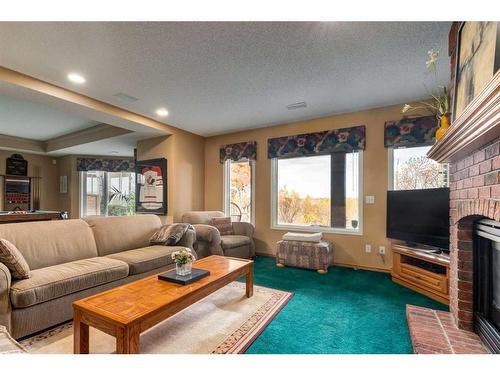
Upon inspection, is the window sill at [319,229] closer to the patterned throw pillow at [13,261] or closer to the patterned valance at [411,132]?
the patterned valance at [411,132]

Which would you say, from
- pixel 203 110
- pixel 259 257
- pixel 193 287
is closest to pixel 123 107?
pixel 203 110

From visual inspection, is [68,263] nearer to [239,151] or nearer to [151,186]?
[151,186]

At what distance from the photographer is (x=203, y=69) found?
258 centimetres

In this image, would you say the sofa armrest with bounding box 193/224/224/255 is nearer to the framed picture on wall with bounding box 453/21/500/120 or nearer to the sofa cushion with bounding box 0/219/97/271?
the sofa cushion with bounding box 0/219/97/271

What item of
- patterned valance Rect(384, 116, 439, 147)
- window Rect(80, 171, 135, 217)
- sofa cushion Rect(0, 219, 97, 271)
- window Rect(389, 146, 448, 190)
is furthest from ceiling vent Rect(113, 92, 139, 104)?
window Rect(80, 171, 135, 217)

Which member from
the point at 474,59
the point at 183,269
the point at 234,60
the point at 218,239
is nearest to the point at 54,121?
the point at 218,239

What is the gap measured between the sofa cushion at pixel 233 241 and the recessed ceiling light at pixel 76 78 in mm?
2711

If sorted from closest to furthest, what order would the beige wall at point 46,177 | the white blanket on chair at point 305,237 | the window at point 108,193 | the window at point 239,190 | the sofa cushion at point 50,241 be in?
1. the sofa cushion at point 50,241
2. the white blanket on chair at point 305,237
3. the window at point 239,190
4. the beige wall at point 46,177
5. the window at point 108,193

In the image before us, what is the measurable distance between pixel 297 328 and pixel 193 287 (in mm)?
913

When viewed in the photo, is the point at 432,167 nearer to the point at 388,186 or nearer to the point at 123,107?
the point at 388,186

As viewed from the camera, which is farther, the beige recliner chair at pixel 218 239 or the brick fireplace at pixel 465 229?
the beige recliner chair at pixel 218 239

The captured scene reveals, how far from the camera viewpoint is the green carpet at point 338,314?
1.79m

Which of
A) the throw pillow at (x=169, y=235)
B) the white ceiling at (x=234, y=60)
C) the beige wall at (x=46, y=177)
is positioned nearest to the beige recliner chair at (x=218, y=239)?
the throw pillow at (x=169, y=235)

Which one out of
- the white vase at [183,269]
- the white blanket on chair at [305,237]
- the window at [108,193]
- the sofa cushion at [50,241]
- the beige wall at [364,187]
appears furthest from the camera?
the window at [108,193]
